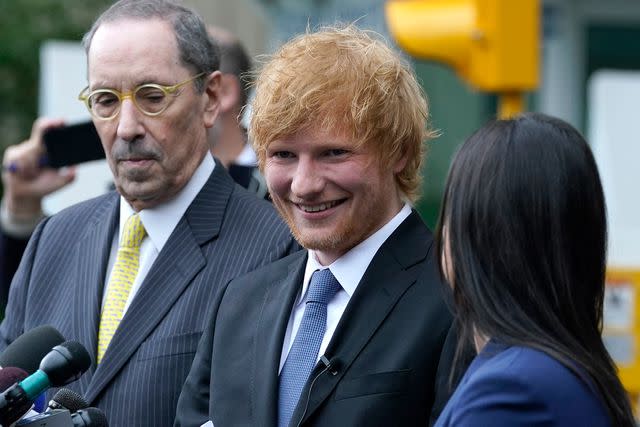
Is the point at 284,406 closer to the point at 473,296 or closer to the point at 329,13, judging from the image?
the point at 473,296

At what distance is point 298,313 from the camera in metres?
3.95

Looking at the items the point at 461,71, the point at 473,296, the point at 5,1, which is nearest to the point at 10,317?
the point at 473,296

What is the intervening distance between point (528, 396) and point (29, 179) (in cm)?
387

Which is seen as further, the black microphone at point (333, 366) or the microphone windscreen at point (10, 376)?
the black microphone at point (333, 366)

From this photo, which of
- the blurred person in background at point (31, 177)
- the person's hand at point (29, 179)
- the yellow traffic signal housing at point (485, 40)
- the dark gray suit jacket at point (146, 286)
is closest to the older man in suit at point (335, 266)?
the dark gray suit jacket at point (146, 286)

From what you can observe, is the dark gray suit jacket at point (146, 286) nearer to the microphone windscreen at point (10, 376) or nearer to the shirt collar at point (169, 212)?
the shirt collar at point (169, 212)

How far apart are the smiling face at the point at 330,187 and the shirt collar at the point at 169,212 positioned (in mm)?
777

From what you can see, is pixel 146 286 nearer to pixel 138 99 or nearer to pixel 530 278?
pixel 138 99

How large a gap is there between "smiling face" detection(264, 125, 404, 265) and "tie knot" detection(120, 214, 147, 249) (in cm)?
86

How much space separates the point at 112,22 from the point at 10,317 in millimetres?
1053

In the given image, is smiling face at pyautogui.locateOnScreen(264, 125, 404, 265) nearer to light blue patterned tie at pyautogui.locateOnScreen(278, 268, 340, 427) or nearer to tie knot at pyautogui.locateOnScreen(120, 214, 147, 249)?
light blue patterned tie at pyautogui.locateOnScreen(278, 268, 340, 427)

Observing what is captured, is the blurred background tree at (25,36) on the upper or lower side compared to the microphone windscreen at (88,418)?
upper

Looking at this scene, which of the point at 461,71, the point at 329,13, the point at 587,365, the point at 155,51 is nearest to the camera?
the point at 587,365

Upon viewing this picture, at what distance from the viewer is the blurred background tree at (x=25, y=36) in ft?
49.4
